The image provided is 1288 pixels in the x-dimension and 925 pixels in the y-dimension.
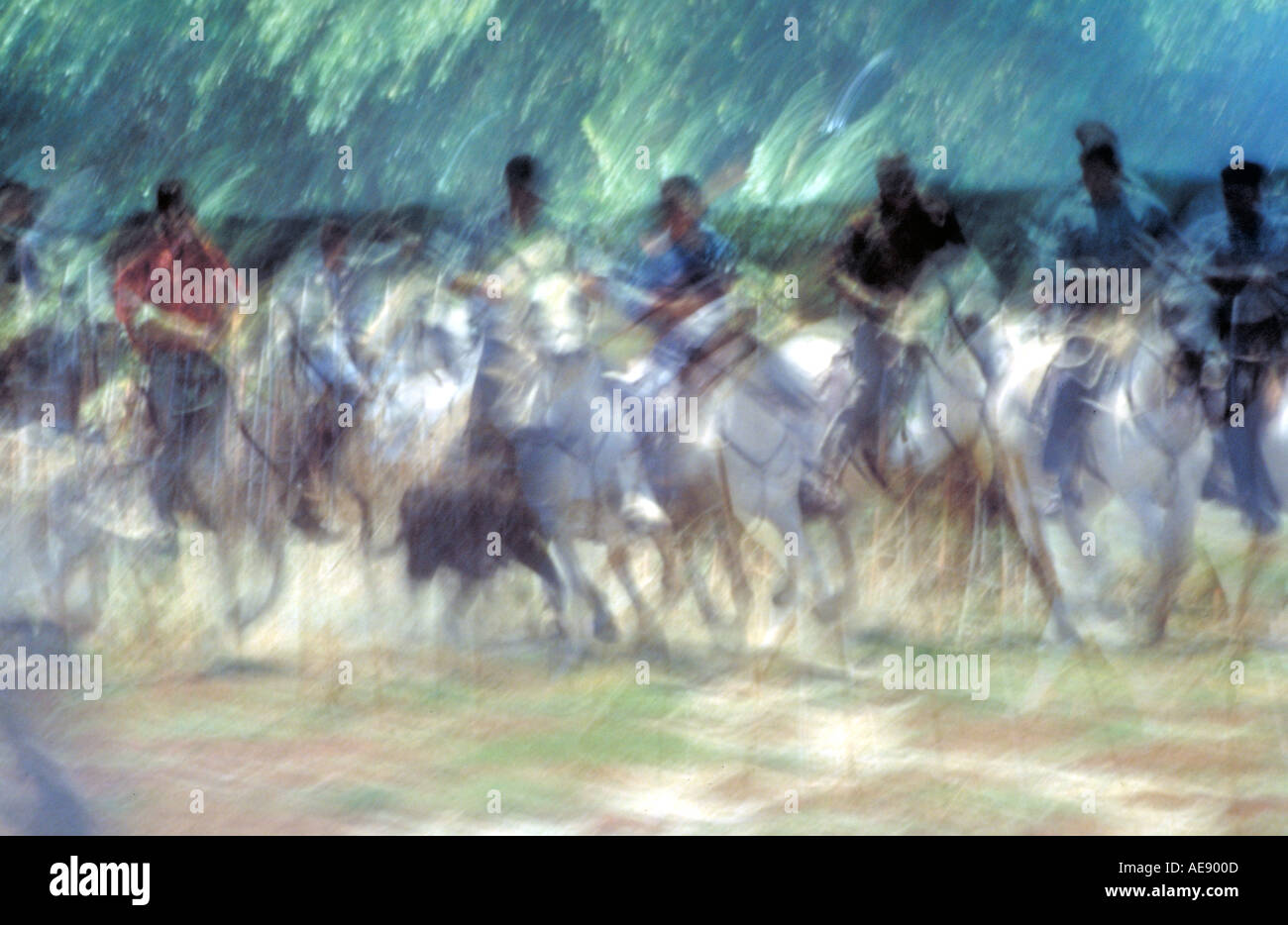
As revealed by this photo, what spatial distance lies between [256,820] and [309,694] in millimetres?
738

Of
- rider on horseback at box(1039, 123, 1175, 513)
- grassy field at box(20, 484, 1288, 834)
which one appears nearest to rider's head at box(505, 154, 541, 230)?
grassy field at box(20, 484, 1288, 834)

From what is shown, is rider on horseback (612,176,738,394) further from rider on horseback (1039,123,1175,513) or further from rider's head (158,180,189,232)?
rider's head (158,180,189,232)

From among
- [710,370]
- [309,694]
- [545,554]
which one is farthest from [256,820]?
[710,370]

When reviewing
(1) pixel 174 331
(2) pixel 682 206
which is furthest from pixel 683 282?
(1) pixel 174 331

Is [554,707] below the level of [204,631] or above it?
below

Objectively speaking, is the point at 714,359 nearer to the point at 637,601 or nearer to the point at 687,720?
the point at 637,601

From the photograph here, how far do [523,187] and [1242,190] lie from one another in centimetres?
378

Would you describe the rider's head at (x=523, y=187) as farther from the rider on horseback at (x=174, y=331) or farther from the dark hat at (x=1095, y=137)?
the dark hat at (x=1095, y=137)

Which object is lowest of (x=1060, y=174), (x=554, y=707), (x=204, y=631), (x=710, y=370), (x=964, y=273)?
(x=554, y=707)

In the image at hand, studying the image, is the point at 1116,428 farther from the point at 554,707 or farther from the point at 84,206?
the point at 84,206

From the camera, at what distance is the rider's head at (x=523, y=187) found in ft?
21.6

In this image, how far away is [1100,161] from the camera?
6.46 metres

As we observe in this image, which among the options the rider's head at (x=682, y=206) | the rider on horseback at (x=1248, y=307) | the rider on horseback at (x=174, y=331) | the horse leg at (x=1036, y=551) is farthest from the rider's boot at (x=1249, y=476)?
the rider on horseback at (x=174, y=331)

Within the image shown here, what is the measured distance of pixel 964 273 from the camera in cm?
650
